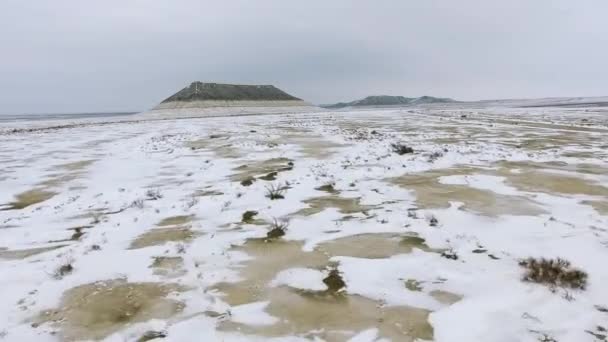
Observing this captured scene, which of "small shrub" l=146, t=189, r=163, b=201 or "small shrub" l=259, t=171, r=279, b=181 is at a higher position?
"small shrub" l=259, t=171, r=279, b=181

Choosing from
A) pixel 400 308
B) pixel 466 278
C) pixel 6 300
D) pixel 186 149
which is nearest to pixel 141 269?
pixel 6 300

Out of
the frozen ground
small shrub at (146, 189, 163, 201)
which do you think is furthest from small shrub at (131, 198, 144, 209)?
small shrub at (146, 189, 163, 201)

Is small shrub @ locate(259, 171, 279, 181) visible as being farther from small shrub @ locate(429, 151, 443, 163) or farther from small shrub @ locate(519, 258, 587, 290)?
small shrub @ locate(519, 258, 587, 290)

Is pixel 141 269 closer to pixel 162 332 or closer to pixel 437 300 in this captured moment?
pixel 162 332

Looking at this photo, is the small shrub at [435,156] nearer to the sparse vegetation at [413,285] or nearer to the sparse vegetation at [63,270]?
the sparse vegetation at [413,285]

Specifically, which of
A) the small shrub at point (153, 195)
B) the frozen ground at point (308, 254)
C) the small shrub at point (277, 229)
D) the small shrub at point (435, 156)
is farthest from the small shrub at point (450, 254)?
the small shrub at point (435, 156)

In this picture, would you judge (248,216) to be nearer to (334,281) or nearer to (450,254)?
(334,281)
